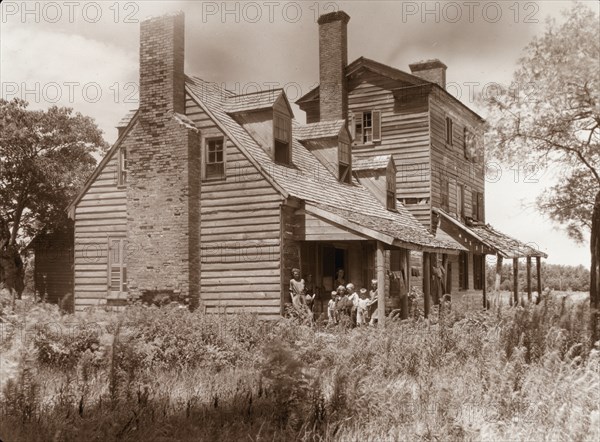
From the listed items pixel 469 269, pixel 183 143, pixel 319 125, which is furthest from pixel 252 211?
pixel 469 269

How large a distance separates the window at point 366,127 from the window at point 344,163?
1.57 metres

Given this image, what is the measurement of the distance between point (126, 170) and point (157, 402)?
10913 millimetres

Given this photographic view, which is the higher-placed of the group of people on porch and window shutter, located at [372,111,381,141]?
window shutter, located at [372,111,381,141]

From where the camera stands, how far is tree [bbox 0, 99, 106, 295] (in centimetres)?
2170

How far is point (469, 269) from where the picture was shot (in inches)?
998

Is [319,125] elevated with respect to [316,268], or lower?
elevated

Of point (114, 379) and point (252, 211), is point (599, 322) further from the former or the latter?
point (252, 211)

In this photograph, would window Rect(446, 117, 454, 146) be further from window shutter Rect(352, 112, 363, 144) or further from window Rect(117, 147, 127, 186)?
window Rect(117, 147, 127, 186)

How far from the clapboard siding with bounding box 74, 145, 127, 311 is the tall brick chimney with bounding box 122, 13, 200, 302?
1.10 meters

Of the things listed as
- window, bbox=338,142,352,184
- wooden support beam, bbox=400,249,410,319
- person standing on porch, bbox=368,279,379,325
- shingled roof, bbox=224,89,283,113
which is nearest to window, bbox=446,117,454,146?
window, bbox=338,142,352,184

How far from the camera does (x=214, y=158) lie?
632 inches

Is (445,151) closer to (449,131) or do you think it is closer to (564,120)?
(449,131)

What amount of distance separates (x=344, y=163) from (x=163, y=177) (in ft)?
21.9

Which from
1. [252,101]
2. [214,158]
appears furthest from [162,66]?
[214,158]
